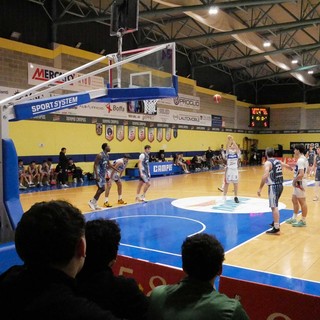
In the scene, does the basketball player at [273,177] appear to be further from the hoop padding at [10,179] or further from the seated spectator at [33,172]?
the seated spectator at [33,172]

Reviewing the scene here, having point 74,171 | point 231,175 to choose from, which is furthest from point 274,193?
point 74,171

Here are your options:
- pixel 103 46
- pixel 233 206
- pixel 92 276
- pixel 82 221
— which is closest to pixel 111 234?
pixel 92 276

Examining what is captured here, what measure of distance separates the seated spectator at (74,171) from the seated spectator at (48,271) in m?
15.9

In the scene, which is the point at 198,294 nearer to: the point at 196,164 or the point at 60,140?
the point at 60,140

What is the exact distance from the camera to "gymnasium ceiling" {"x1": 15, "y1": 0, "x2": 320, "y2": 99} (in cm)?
1491

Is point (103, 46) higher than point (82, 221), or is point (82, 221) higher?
point (103, 46)

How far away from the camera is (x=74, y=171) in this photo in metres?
17.3

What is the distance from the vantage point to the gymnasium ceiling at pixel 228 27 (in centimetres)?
1491

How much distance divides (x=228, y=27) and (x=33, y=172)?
10328 millimetres

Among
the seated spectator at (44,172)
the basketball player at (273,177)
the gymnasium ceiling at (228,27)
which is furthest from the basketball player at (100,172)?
the seated spectator at (44,172)

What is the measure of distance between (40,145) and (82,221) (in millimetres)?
15528

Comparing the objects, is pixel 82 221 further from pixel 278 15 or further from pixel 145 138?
pixel 145 138

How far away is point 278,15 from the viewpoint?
1819 cm

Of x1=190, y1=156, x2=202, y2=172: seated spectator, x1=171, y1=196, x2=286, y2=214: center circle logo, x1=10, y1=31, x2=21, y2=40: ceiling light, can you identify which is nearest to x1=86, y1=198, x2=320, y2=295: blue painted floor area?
x1=171, y1=196, x2=286, y2=214: center circle logo
